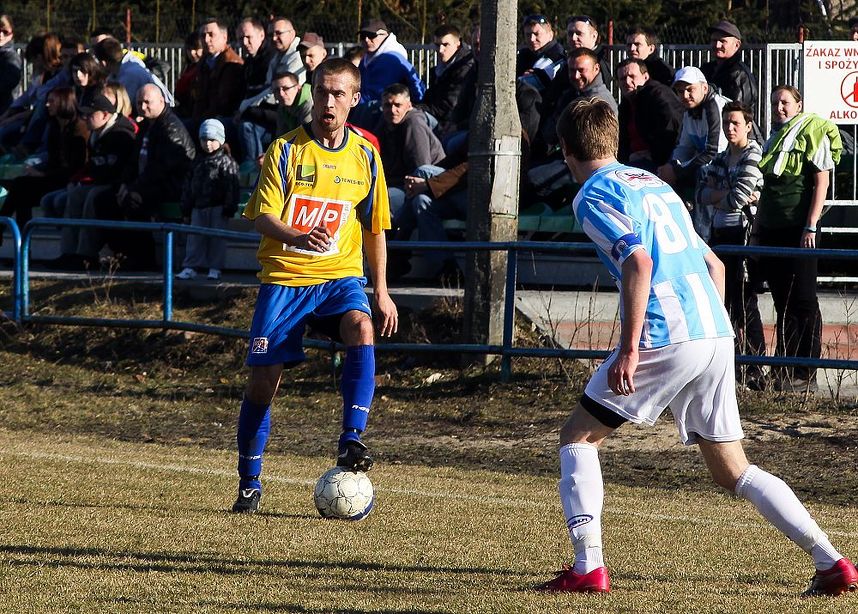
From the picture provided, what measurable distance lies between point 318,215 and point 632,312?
98.9 inches

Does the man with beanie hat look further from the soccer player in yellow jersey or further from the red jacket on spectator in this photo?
the soccer player in yellow jersey

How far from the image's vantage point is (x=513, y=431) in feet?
34.7

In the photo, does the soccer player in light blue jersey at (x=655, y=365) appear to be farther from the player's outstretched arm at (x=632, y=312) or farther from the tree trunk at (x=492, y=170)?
the tree trunk at (x=492, y=170)

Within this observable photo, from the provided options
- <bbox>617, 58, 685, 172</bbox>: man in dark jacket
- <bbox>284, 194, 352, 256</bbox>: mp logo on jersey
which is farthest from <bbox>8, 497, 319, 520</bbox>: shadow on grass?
<bbox>617, 58, 685, 172</bbox>: man in dark jacket

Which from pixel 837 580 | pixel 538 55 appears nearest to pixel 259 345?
pixel 837 580

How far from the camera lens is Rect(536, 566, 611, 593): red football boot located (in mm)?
5234

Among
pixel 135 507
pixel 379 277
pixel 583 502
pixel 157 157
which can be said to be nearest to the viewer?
pixel 583 502

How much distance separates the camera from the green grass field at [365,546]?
17.1 feet

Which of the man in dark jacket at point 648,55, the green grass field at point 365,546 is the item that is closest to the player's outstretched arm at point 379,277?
the green grass field at point 365,546

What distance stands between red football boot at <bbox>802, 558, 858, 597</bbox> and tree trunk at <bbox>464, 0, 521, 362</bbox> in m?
6.69

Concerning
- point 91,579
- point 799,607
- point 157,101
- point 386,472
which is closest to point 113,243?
point 157,101

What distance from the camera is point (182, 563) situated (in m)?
5.88

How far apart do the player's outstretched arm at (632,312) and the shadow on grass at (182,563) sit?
1101mm

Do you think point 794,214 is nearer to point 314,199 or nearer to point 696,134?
point 696,134
